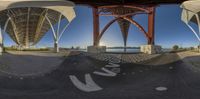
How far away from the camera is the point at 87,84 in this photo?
2323 cm

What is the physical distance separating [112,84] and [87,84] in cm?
235

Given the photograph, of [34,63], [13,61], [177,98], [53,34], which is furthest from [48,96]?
[53,34]

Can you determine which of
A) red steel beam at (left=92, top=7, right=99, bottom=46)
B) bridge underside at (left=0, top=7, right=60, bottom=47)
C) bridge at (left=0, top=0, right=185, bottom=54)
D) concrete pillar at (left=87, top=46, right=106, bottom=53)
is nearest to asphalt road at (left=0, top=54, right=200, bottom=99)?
bridge at (left=0, top=0, right=185, bottom=54)

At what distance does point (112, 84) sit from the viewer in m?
23.3

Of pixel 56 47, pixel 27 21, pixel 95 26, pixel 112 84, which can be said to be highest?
pixel 27 21

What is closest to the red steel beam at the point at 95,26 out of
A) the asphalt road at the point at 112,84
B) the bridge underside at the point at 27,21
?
the bridge underside at the point at 27,21

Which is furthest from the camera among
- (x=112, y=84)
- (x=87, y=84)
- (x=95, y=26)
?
(x=95, y=26)

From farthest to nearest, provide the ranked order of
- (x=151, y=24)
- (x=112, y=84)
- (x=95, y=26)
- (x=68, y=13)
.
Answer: (x=95, y=26) < (x=151, y=24) < (x=68, y=13) < (x=112, y=84)

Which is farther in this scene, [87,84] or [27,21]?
[27,21]

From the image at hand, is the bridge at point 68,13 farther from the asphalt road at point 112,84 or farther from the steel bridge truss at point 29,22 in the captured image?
the asphalt road at point 112,84

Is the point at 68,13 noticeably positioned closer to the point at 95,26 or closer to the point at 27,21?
the point at 95,26

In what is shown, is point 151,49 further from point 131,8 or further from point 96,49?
point 131,8

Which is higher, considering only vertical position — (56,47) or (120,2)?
(120,2)

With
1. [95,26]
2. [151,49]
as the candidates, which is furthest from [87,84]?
[95,26]
